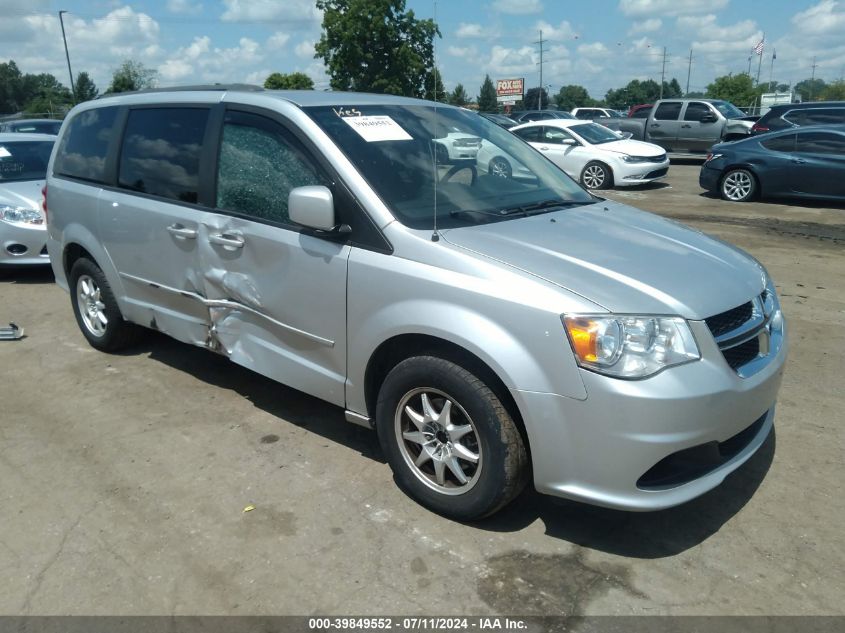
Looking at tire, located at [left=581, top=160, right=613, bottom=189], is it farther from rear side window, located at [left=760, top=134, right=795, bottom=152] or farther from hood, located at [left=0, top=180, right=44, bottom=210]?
hood, located at [left=0, top=180, right=44, bottom=210]

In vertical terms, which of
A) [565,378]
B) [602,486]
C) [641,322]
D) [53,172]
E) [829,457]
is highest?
[53,172]

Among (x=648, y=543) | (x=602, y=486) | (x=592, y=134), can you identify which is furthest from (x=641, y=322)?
(x=592, y=134)

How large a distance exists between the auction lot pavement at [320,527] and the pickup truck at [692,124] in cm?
1686

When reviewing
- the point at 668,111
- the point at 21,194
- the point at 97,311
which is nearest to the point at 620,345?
the point at 97,311

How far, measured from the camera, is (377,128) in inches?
154

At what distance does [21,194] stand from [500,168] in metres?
6.34

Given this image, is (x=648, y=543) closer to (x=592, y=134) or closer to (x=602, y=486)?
(x=602, y=486)

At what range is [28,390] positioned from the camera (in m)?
5.11

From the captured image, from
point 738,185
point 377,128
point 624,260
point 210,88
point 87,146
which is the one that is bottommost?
point 738,185

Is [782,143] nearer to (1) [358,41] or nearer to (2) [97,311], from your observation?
(2) [97,311]

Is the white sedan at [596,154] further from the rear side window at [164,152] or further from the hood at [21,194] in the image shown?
the rear side window at [164,152]

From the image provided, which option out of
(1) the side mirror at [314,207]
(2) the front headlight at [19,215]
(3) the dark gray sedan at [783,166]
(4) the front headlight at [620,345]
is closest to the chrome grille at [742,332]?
(4) the front headlight at [620,345]

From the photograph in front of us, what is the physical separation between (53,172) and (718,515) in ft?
17.2

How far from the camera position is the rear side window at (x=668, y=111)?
67.9ft
